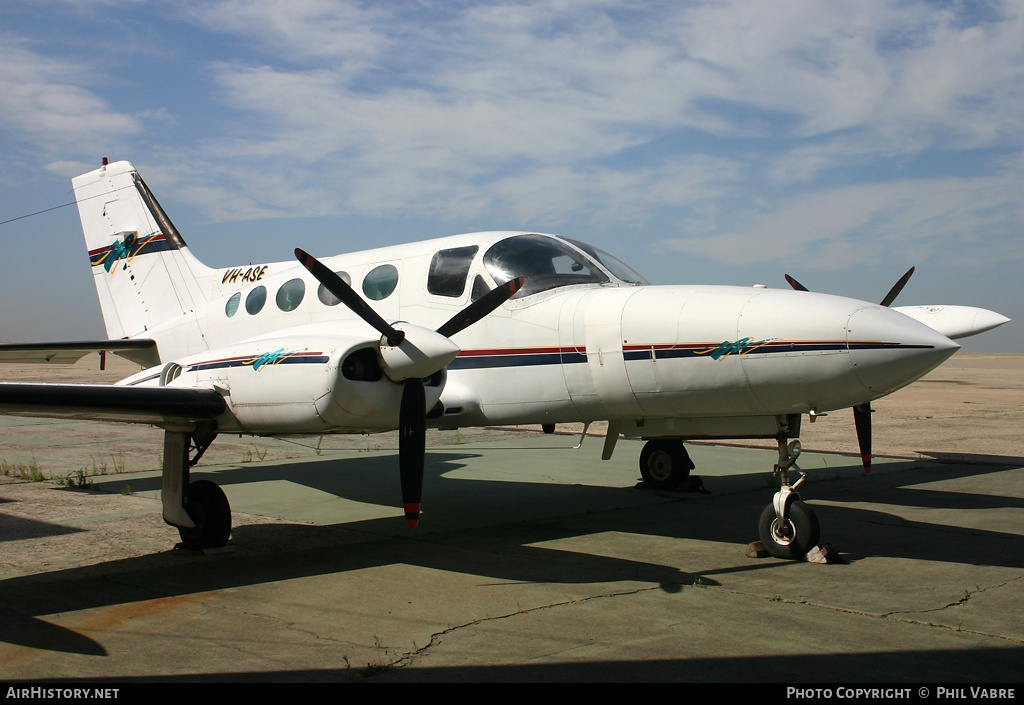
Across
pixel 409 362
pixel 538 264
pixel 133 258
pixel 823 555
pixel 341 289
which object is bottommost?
pixel 823 555

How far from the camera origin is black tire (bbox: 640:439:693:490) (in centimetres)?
1034

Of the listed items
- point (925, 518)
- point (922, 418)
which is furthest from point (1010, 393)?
point (925, 518)

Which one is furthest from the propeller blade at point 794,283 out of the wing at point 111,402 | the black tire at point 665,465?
the wing at point 111,402

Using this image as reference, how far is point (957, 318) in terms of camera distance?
29.1 feet

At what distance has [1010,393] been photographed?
32.8m

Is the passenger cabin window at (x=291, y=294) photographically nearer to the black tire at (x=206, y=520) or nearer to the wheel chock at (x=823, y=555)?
the black tire at (x=206, y=520)

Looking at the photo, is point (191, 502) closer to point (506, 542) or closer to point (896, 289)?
point (506, 542)

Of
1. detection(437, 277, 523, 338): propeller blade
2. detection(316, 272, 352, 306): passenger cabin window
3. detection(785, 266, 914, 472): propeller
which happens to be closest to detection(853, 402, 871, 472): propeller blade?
detection(785, 266, 914, 472): propeller

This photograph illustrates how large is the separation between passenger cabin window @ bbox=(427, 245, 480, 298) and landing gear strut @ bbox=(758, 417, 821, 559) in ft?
10.4

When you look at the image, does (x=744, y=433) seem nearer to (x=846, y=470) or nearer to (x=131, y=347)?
(x=846, y=470)


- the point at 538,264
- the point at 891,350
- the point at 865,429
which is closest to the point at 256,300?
the point at 538,264

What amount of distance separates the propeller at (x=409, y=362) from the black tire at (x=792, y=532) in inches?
116

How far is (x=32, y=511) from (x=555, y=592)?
21.0 ft

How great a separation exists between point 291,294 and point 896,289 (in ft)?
21.8
